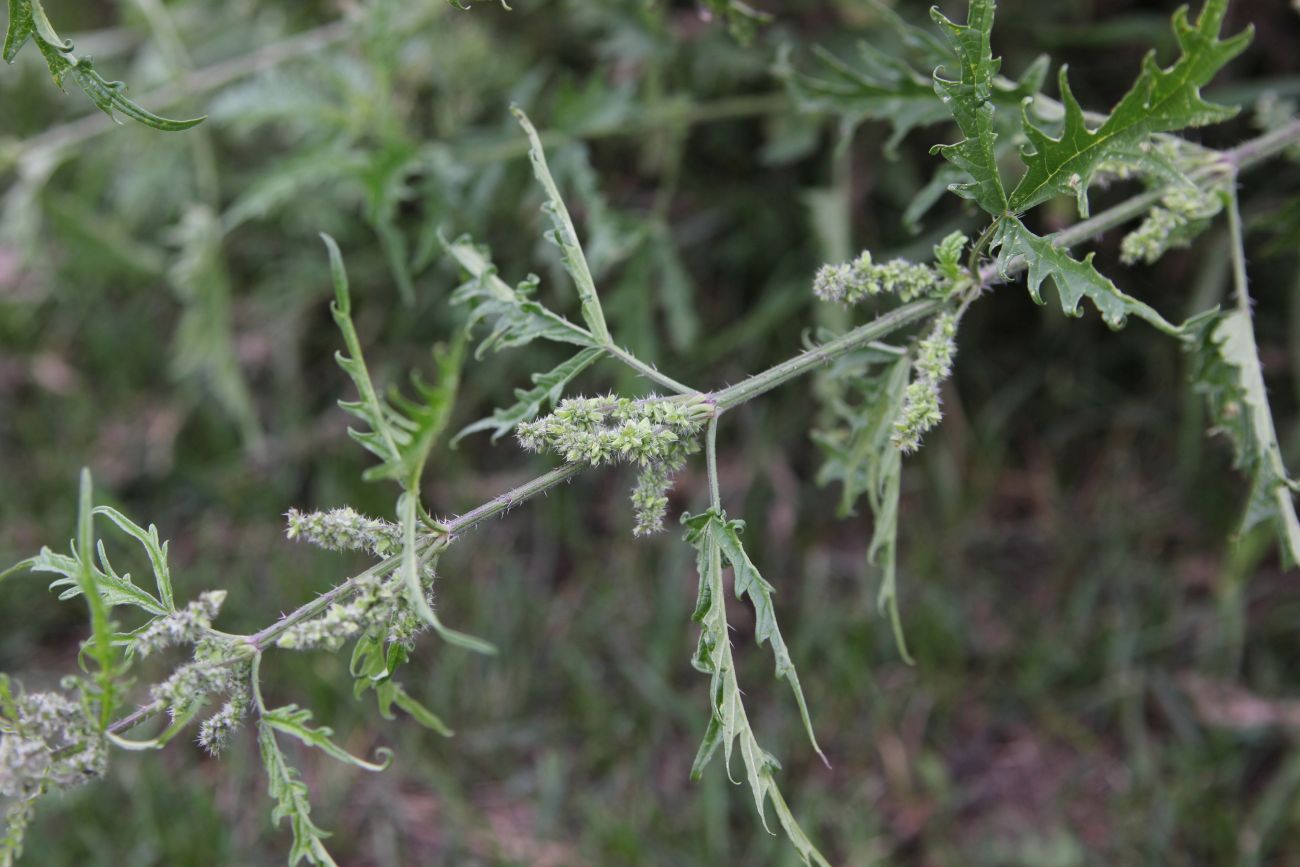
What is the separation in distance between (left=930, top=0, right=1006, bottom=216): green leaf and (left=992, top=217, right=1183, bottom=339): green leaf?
0.05 metres

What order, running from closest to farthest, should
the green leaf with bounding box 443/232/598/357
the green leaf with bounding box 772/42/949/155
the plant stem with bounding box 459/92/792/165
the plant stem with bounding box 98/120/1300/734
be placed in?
the plant stem with bounding box 98/120/1300/734
the green leaf with bounding box 443/232/598/357
the green leaf with bounding box 772/42/949/155
the plant stem with bounding box 459/92/792/165

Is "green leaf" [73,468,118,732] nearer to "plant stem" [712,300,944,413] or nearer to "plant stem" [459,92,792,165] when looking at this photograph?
"plant stem" [712,300,944,413]

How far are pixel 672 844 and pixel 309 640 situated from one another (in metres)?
2.02

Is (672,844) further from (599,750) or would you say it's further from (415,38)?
(415,38)

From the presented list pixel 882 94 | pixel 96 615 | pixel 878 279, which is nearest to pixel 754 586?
pixel 878 279

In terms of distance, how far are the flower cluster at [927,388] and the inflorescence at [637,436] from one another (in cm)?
25

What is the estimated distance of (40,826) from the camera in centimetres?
311

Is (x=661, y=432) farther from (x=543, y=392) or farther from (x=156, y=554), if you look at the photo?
(x=156, y=554)

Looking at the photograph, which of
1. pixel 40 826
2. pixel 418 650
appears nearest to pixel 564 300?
pixel 418 650

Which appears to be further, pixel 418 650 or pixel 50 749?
pixel 418 650

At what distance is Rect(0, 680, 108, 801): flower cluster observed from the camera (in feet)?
3.63

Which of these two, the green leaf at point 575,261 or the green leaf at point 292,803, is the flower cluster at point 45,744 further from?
the green leaf at point 575,261

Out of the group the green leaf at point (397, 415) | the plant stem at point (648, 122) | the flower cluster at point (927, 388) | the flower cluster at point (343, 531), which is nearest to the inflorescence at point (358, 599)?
the flower cluster at point (343, 531)

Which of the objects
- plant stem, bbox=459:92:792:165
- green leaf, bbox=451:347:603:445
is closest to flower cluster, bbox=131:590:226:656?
green leaf, bbox=451:347:603:445
